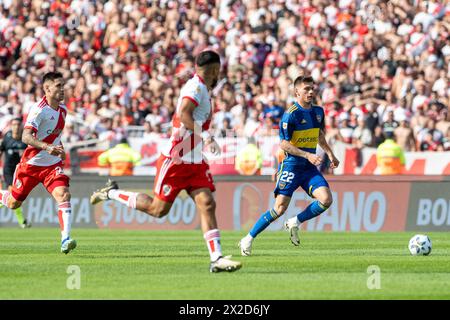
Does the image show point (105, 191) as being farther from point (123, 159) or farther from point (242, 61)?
point (242, 61)

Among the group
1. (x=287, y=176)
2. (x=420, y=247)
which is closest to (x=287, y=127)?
(x=287, y=176)

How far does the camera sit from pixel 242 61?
32031 mm

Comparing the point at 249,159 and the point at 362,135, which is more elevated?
the point at 362,135

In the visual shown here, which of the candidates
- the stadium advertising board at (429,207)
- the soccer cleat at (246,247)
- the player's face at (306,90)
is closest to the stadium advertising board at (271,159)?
the stadium advertising board at (429,207)

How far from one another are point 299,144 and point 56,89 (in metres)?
3.73

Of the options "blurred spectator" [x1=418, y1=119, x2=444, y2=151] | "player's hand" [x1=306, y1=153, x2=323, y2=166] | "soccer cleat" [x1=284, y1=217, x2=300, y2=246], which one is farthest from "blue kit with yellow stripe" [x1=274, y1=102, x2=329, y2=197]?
"blurred spectator" [x1=418, y1=119, x2=444, y2=151]

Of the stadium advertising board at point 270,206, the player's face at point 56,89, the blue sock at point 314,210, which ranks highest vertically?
the player's face at point 56,89

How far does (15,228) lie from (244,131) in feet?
20.3

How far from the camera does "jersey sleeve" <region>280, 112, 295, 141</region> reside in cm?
1723

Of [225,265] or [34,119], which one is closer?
[225,265]

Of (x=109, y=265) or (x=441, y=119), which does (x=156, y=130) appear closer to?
(x=441, y=119)

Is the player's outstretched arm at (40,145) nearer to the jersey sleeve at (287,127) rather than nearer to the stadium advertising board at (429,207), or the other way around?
the jersey sleeve at (287,127)

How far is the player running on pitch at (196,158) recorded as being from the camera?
12984 mm

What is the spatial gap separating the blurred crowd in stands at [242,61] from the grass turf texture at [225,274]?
745cm
